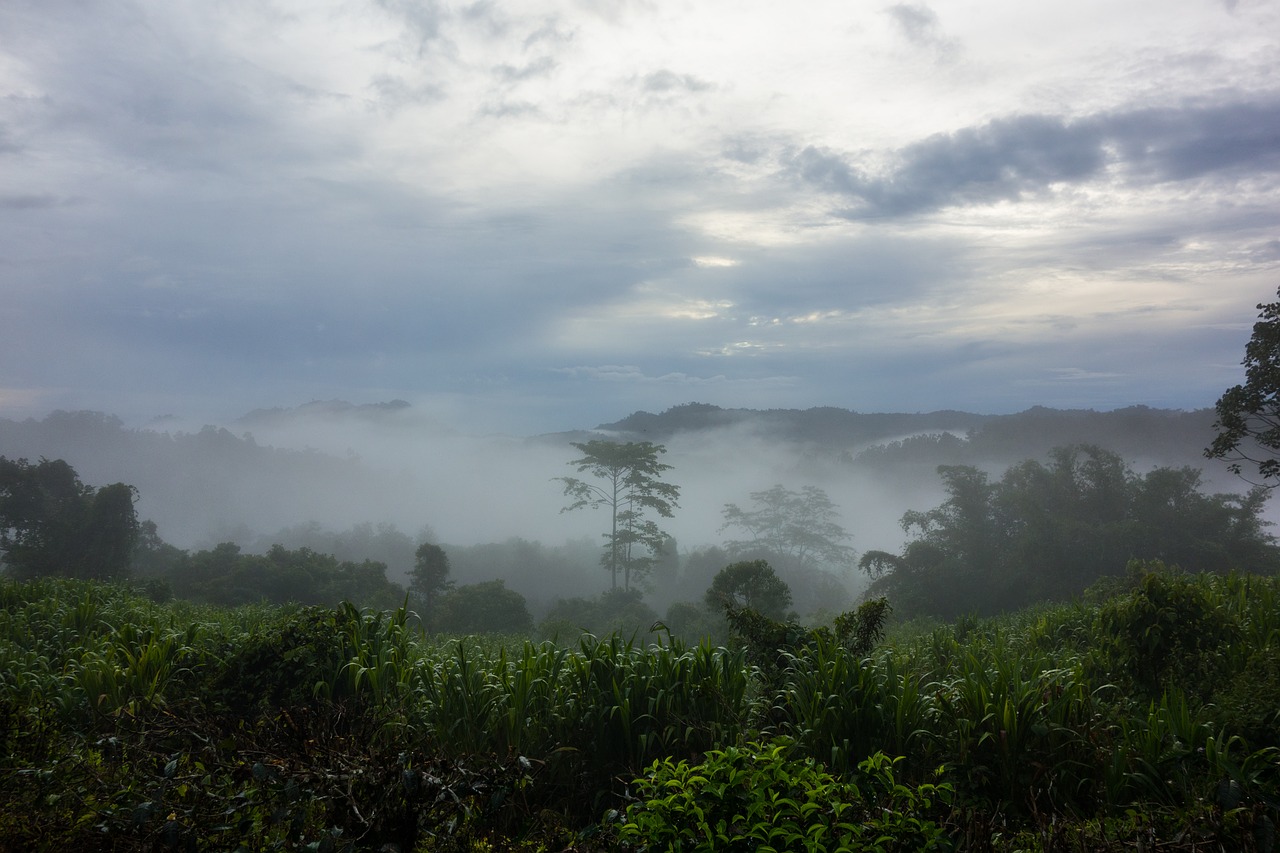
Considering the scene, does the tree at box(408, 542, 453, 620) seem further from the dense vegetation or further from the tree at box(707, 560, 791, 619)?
the dense vegetation

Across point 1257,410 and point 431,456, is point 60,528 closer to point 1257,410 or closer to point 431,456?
point 1257,410

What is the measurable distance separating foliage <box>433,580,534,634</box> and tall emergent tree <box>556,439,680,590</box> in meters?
10.8

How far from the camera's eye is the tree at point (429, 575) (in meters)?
23.3

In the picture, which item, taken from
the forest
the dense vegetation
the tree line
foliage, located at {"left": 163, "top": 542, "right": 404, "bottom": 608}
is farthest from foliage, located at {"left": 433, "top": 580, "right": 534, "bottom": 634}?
the dense vegetation

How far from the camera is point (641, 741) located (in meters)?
4.16

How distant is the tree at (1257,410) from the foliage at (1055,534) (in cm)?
707

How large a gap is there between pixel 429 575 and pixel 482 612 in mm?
2964

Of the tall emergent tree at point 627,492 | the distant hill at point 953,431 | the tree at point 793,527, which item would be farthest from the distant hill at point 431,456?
the tall emergent tree at point 627,492

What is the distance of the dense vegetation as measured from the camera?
8.18 feet

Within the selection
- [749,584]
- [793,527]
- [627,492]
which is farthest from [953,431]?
[749,584]

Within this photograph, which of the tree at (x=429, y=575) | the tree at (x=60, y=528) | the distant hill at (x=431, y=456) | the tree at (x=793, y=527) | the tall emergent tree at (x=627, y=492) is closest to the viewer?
the tree at (x=60, y=528)

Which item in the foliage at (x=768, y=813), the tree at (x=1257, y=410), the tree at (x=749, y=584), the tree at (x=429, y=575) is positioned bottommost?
the tree at (x=429, y=575)

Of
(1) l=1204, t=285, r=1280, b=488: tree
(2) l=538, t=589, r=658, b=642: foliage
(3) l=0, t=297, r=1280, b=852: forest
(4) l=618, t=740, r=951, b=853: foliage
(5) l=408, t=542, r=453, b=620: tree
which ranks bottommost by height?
(2) l=538, t=589, r=658, b=642: foliage

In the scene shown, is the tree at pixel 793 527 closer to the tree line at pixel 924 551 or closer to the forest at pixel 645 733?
the tree line at pixel 924 551
